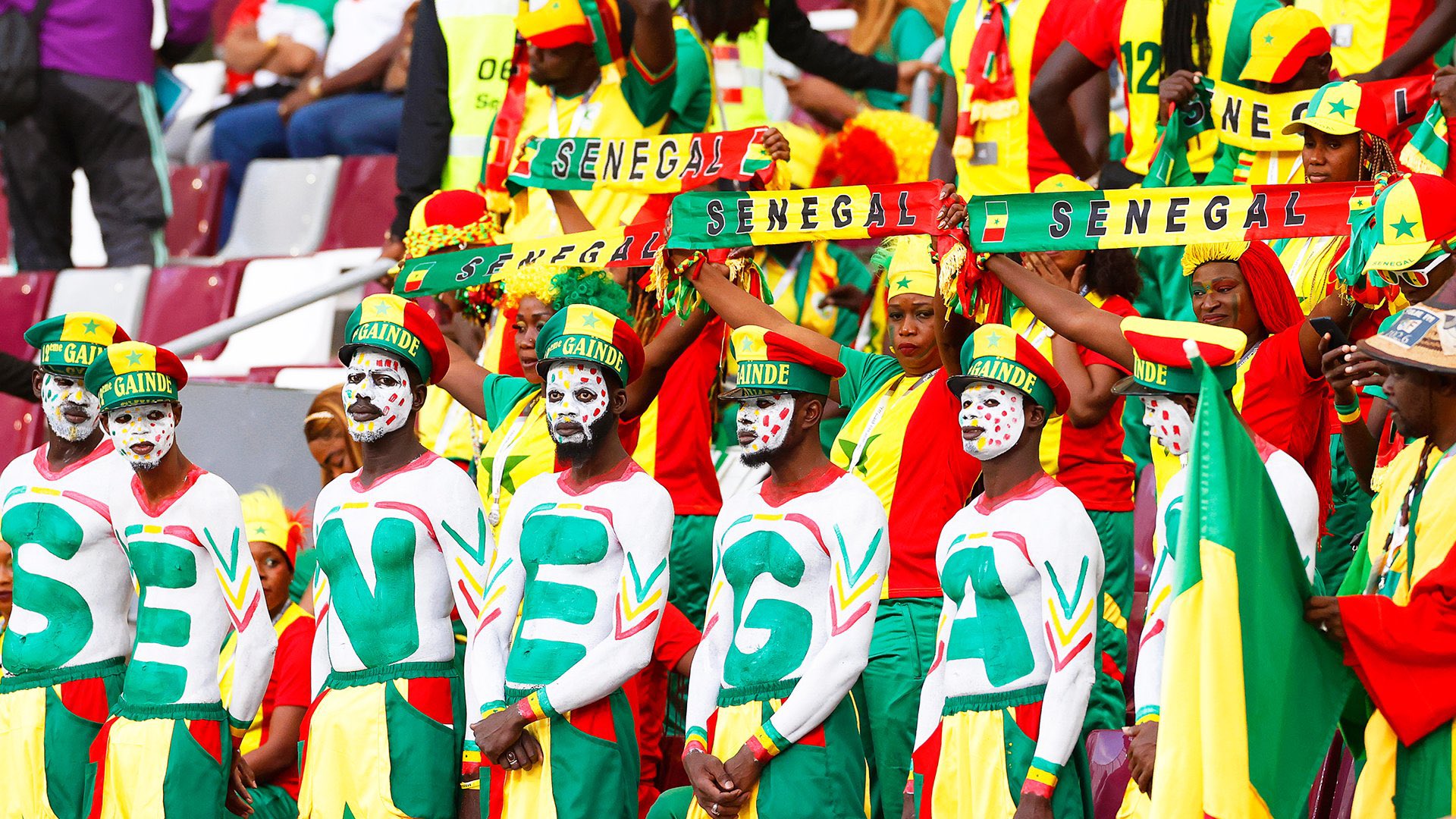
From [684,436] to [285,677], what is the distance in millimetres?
1649

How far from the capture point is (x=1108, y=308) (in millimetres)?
7418

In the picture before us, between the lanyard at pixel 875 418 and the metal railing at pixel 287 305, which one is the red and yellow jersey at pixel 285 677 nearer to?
the lanyard at pixel 875 418

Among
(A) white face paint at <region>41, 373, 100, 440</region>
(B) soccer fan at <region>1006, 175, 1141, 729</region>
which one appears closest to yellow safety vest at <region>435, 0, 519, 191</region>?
(A) white face paint at <region>41, 373, 100, 440</region>

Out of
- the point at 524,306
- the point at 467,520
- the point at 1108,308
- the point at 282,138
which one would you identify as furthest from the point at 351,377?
the point at 282,138

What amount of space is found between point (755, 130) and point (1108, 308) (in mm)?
1359

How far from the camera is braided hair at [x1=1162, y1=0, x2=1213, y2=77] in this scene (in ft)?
28.6

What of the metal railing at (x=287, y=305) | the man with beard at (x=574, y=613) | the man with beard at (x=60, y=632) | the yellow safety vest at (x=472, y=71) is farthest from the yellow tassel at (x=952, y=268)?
the metal railing at (x=287, y=305)

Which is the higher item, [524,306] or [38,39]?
[38,39]

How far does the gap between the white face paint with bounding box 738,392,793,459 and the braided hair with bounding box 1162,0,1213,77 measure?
3106 millimetres

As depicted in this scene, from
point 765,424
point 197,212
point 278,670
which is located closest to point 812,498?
point 765,424

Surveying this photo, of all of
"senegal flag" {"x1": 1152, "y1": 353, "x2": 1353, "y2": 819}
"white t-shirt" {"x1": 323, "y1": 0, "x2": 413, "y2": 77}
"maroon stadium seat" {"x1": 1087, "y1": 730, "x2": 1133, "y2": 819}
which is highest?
"white t-shirt" {"x1": 323, "y1": 0, "x2": 413, "y2": 77}

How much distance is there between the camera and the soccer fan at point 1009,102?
362 inches

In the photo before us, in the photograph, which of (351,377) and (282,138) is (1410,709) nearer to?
(351,377)

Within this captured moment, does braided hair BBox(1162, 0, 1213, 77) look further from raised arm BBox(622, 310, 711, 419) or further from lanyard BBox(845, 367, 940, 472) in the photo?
raised arm BBox(622, 310, 711, 419)
